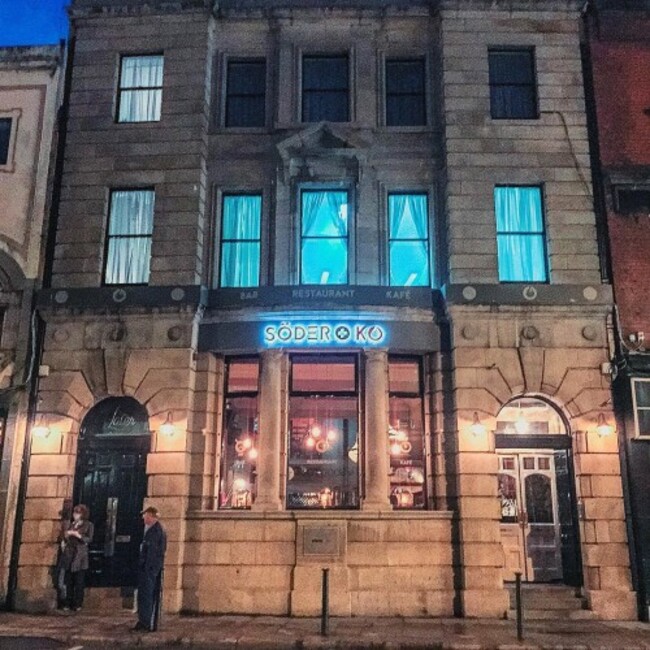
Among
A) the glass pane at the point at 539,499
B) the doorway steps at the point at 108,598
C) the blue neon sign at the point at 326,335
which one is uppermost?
the blue neon sign at the point at 326,335

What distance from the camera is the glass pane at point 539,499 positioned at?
546 inches

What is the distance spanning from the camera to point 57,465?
1366 cm

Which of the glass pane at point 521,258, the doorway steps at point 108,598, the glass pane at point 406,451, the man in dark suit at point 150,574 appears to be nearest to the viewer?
the man in dark suit at point 150,574

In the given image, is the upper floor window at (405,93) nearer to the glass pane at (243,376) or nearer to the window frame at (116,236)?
the window frame at (116,236)

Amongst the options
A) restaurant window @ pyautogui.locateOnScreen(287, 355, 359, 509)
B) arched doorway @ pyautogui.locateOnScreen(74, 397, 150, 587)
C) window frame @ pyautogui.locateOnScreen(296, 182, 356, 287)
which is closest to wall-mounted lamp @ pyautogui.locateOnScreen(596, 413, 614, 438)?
restaurant window @ pyautogui.locateOnScreen(287, 355, 359, 509)

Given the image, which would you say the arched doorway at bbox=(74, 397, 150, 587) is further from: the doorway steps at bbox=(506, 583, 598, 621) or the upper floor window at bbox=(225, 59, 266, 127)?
the doorway steps at bbox=(506, 583, 598, 621)

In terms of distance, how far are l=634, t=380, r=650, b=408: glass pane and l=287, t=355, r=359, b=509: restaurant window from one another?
19.2 ft

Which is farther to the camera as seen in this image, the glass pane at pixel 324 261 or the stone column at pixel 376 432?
the glass pane at pixel 324 261

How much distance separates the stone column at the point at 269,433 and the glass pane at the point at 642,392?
7514 millimetres

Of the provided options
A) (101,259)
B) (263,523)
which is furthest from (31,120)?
(263,523)

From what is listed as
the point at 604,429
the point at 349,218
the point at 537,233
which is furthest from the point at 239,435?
the point at 537,233

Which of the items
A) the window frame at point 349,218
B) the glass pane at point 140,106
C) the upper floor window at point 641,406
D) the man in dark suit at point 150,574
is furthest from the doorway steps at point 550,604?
the glass pane at point 140,106

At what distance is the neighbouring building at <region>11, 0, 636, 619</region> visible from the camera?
13.1 meters

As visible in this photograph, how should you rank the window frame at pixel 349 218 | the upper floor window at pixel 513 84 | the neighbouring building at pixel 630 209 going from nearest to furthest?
the neighbouring building at pixel 630 209 → the window frame at pixel 349 218 → the upper floor window at pixel 513 84
